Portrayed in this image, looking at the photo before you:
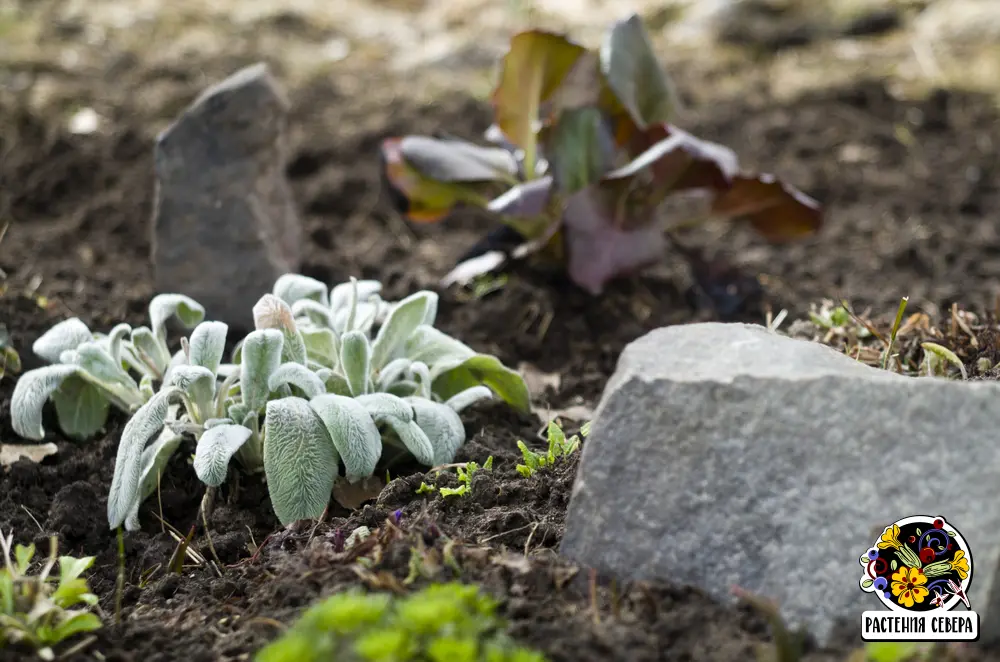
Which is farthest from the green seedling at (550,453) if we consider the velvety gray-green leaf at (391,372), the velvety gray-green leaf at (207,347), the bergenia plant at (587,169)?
the bergenia plant at (587,169)

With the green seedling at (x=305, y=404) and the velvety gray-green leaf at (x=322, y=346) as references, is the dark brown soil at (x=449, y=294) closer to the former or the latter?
the green seedling at (x=305, y=404)

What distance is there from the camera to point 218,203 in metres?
3.31

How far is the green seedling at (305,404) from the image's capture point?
2.27 m

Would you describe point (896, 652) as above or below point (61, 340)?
below

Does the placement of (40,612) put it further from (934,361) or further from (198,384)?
(934,361)

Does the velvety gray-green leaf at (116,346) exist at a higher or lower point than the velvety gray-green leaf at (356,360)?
higher

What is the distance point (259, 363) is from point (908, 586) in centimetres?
141

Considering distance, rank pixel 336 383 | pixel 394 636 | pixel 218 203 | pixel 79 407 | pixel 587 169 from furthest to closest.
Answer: pixel 587 169, pixel 218 203, pixel 79 407, pixel 336 383, pixel 394 636

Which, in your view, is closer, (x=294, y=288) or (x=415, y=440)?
(x=415, y=440)

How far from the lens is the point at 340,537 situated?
6.68 feet

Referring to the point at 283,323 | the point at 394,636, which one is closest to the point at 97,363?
the point at 283,323

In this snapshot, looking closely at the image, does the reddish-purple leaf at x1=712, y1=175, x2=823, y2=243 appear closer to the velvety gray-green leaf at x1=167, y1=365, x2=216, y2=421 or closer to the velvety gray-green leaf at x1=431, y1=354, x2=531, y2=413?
the velvety gray-green leaf at x1=431, y1=354, x2=531, y2=413

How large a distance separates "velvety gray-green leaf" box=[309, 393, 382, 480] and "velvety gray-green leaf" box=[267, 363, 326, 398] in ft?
0.12

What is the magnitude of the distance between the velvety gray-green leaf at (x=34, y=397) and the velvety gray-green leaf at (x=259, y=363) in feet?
1.61
